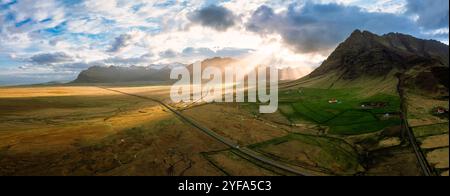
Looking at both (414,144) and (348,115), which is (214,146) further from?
(348,115)

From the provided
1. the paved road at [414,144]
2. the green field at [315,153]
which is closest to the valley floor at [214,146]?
the green field at [315,153]

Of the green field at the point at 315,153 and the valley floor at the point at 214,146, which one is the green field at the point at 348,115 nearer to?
the valley floor at the point at 214,146

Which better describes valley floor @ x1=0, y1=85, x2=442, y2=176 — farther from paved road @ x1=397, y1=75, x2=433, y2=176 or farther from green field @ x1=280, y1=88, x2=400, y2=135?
paved road @ x1=397, y1=75, x2=433, y2=176

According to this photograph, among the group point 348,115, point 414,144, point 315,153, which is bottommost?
point 315,153

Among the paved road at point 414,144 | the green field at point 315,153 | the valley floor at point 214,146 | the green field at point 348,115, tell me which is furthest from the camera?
the green field at point 348,115

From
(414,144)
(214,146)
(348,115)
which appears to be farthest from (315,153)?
(348,115)

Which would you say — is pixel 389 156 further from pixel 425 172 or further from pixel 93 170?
pixel 93 170

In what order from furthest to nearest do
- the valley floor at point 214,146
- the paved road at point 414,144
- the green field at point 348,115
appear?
1. the green field at point 348,115
2. the valley floor at point 214,146
3. the paved road at point 414,144

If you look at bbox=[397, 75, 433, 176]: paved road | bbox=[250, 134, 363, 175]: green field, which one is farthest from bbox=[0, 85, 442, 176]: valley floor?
bbox=[397, 75, 433, 176]: paved road

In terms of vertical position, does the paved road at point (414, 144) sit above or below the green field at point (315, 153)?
above

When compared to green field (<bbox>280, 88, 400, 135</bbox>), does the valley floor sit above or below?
below

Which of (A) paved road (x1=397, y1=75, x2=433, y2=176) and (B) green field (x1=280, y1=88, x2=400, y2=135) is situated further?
(B) green field (x1=280, y1=88, x2=400, y2=135)
